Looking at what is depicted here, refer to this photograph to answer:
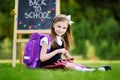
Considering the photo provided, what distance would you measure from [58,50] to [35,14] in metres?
1.23

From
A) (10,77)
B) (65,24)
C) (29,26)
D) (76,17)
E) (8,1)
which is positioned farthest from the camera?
(76,17)

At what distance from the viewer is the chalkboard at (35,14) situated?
8.23 metres

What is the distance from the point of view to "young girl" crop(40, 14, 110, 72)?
722 cm

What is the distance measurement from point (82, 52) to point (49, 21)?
17.7ft

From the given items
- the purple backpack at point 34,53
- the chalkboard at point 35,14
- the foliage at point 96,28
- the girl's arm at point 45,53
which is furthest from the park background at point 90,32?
the girl's arm at point 45,53

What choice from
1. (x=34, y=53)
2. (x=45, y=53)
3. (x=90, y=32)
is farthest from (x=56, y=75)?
(x=90, y=32)

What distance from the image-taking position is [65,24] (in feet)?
24.3

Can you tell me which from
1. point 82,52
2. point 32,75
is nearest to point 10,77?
point 32,75

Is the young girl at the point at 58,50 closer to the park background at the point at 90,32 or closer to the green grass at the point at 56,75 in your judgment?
the green grass at the point at 56,75

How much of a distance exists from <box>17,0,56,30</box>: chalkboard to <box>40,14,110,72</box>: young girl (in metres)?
0.79

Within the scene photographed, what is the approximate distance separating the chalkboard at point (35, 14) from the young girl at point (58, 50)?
79cm

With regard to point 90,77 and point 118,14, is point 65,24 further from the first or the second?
point 118,14

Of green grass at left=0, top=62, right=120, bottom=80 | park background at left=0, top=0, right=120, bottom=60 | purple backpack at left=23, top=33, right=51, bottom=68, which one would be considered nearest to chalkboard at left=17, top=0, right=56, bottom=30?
purple backpack at left=23, top=33, right=51, bottom=68

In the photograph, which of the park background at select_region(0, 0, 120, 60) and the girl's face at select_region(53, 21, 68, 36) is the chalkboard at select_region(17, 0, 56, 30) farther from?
the park background at select_region(0, 0, 120, 60)
